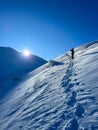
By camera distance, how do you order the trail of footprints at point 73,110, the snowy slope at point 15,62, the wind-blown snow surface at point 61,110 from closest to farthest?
1. the trail of footprints at point 73,110
2. the wind-blown snow surface at point 61,110
3. the snowy slope at point 15,62

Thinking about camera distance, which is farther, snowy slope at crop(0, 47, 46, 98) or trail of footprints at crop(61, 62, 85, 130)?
snowy slope at crop(0, 47, 46, 98)

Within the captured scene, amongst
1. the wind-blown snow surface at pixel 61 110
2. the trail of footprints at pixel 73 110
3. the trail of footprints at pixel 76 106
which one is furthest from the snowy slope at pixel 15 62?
the trail of footprints at pixel 73 110

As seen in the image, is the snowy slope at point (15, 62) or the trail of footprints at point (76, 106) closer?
the trail of footprints at point (76, 106)

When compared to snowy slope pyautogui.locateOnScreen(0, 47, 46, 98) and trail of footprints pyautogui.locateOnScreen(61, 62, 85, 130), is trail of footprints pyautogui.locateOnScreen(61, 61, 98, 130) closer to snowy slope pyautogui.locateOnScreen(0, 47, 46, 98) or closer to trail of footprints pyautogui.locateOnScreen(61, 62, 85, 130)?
trail of footprints pyautogui.locateOnScreen(61, 62, 85, 130)

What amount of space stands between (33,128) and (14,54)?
1941 inches

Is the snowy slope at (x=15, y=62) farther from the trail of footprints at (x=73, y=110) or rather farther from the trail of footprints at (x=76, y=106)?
the trail of footprints at (x=73, y=110)

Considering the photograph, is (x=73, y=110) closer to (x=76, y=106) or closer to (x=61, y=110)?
(x=76, y=106)

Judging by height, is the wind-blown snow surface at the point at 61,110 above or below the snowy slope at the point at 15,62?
below

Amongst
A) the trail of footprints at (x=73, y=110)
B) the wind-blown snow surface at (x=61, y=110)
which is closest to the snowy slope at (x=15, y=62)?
the wind-blown snow surface at (x=61, y=110)

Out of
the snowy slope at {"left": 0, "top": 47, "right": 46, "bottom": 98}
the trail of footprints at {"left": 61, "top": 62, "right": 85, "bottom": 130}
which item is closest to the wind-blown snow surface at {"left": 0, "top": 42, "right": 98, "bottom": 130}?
the trail of footprints at {"left": 61, "top": 62, "right": 85, "bottom": 130}

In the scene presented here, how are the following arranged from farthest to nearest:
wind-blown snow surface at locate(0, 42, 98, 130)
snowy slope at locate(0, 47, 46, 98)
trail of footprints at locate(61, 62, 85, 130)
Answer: snowy slope at locate(0, 47, 46, 98) → wind-blown snow surface at locate(0, 42, 98, 130) → trail of footprints at locate(61, 62, 85, 130)

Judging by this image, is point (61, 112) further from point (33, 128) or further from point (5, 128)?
point (5, 128)

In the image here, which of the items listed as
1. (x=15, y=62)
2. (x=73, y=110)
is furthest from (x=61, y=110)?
(x=15, y=62)

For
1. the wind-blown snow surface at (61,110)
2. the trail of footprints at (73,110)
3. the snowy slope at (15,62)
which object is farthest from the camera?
the snowy slope at (15,62)
